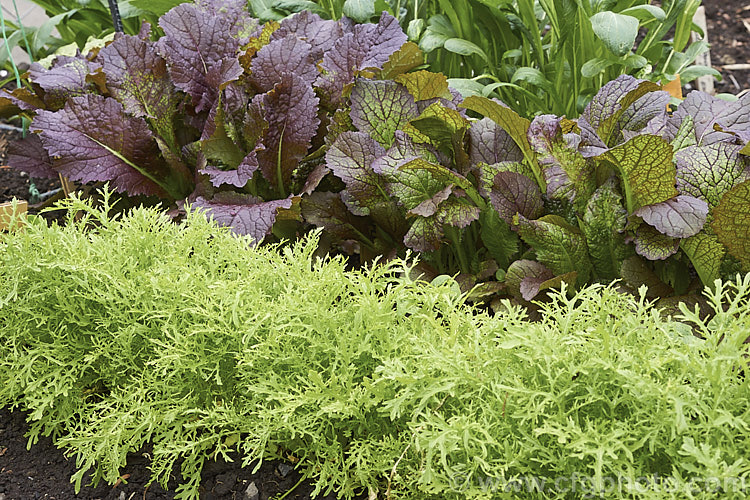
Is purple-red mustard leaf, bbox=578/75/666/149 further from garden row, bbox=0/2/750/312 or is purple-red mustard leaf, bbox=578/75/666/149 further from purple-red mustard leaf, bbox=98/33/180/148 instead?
purple-red mustard leaf, bbox=98/33/180/148

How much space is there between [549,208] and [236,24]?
1406 millimetres

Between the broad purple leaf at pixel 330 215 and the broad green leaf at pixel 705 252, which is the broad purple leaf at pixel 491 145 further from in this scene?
the broad green leaf at pixel 705 252

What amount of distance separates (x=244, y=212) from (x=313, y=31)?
83cm

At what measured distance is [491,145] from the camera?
2.07 m

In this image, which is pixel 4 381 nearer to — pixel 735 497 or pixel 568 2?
pixel 735 497

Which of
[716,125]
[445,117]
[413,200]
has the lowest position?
[413,200]

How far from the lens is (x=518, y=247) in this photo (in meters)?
2.04

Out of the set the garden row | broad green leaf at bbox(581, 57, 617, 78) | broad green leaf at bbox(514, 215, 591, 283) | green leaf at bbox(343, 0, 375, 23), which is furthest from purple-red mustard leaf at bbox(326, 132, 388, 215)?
broad green leaf at bbox(581, 57, 617, 78)

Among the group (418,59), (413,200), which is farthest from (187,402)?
(418,59)

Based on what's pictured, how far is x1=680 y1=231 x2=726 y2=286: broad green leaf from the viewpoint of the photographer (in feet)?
5.78

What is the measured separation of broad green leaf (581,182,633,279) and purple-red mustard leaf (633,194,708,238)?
0.28 feet

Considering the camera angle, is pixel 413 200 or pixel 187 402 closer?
pixel 187 402

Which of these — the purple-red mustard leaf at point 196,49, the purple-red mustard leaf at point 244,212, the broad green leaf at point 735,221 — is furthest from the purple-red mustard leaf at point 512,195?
the purple-red mustard leaf at point 196,49

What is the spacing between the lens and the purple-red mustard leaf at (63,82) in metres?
2.41
